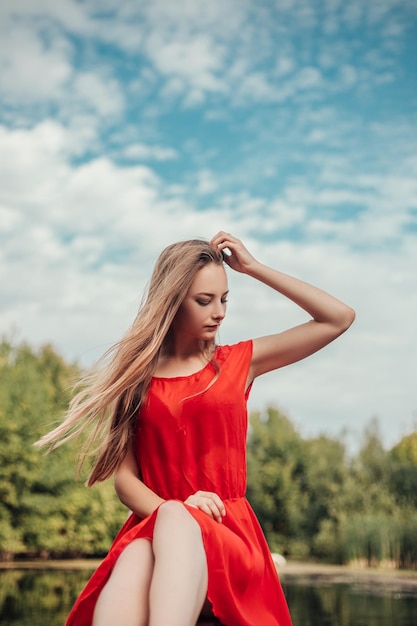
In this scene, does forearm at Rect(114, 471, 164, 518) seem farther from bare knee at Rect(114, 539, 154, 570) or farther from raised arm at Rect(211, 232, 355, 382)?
raised arm at Rect(211, 232, 355, 382)

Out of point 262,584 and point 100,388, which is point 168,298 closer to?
point 100,388

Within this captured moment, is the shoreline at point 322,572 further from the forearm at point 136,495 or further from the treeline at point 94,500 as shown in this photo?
the forearm at point 136,495

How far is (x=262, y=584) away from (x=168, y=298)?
1042 millimetres

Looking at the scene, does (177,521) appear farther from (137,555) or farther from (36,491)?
(36,491)

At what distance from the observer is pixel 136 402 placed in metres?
2.84

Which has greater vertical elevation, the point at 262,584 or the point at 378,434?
the point at 378,434

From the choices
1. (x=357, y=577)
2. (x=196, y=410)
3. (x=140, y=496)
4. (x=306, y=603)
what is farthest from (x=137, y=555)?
(x=357, y=577)

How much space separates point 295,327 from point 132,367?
0.63 m

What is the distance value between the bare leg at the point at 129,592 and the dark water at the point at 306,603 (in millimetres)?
6662

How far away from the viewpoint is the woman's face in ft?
A: 9.28

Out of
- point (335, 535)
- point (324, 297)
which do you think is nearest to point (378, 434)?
point (335, 535)

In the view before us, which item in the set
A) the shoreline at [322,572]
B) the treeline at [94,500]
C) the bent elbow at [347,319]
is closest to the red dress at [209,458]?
the bent elbow at [347,319]

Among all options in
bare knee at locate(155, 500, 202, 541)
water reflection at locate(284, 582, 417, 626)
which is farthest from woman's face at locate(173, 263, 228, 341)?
water reflection at locate(284, 582, 417, 626)

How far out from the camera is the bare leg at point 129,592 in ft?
7.15
